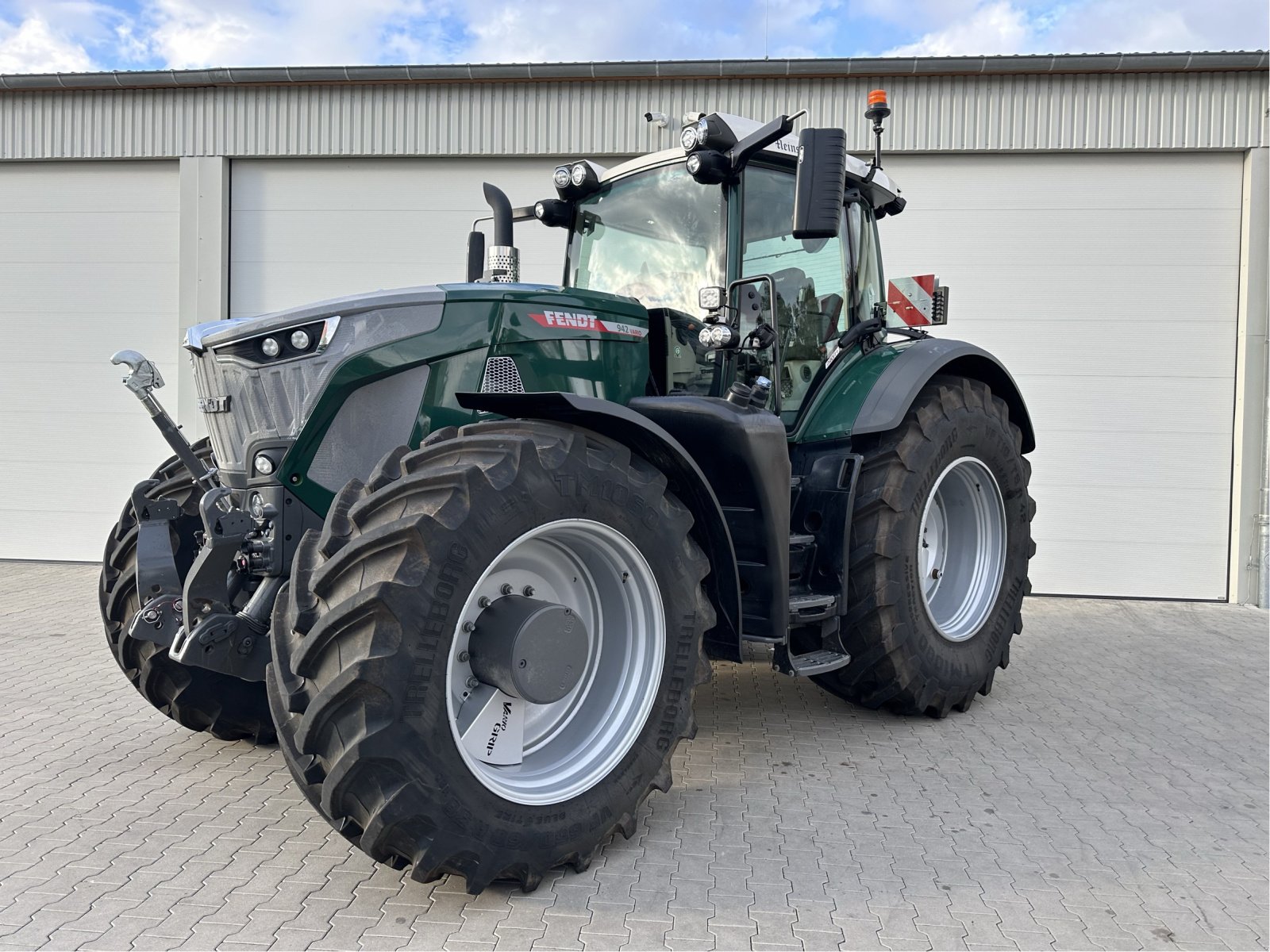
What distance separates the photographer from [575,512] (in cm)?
291

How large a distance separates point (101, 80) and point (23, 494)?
382 cm

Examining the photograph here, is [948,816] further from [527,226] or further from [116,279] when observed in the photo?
[116,279]

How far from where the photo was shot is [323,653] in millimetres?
2516

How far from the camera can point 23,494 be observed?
9.18 meters

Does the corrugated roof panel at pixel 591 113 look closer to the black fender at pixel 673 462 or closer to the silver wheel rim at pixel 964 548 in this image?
the silver wheel rim at pixel 964 548

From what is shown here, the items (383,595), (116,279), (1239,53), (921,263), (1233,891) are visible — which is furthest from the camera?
(116,279)

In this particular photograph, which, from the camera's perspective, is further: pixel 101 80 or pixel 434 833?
pixel 101 80

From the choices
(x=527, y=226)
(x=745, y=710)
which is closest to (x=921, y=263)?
(x=527, y=226)

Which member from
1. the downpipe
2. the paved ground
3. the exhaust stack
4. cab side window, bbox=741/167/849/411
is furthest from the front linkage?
the downpipe

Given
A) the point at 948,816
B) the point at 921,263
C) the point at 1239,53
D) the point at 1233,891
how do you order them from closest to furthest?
the point at 1233,891, the point at 948,816, the point at 1239,53, the point at 921,263

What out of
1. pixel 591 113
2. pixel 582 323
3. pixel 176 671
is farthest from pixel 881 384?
pixel 591 113

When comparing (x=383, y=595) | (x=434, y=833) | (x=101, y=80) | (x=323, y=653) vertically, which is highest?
(x=101, y=80)

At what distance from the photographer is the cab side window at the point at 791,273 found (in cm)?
416

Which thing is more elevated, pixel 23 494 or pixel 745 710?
pixel 23 494
